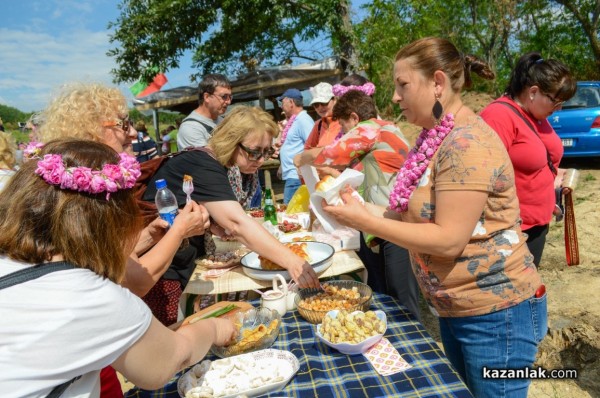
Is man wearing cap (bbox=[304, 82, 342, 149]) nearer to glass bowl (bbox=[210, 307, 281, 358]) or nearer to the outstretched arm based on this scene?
the outstretched arm

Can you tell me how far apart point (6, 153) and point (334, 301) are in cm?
251

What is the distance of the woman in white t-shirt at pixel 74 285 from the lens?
90 cm

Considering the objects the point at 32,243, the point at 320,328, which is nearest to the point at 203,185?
the point at 320,328

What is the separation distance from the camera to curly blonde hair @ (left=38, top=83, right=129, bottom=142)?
2121 mm

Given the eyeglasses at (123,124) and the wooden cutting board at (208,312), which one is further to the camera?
the eyeglasses at (123,124)

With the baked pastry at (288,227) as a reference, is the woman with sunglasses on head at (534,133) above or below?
above

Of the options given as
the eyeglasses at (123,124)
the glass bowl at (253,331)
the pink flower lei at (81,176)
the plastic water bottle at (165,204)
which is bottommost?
the glass bowl at (253,331)

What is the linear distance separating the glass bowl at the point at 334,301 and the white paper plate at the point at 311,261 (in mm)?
271

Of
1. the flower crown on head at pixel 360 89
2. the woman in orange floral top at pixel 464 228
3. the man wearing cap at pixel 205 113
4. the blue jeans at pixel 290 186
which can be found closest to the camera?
the woman in orange floral top at pixel 464 228

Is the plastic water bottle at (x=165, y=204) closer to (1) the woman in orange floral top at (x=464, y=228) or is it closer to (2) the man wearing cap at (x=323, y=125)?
(1) the woman in orange floral top at (x=464, y=228)

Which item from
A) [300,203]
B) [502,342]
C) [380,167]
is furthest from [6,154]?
[502,342]

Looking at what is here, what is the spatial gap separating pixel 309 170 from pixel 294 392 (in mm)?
1979

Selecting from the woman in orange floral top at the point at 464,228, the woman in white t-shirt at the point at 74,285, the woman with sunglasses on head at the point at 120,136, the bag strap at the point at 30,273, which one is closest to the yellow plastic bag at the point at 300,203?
the woman with sunglasses on head at the point at 120,136

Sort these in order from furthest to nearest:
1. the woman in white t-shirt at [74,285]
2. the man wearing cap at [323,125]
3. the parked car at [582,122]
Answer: the parked car at [582,122]
the man wearing cap at [323,125]
the woman in white t-shirt at [74,285]
